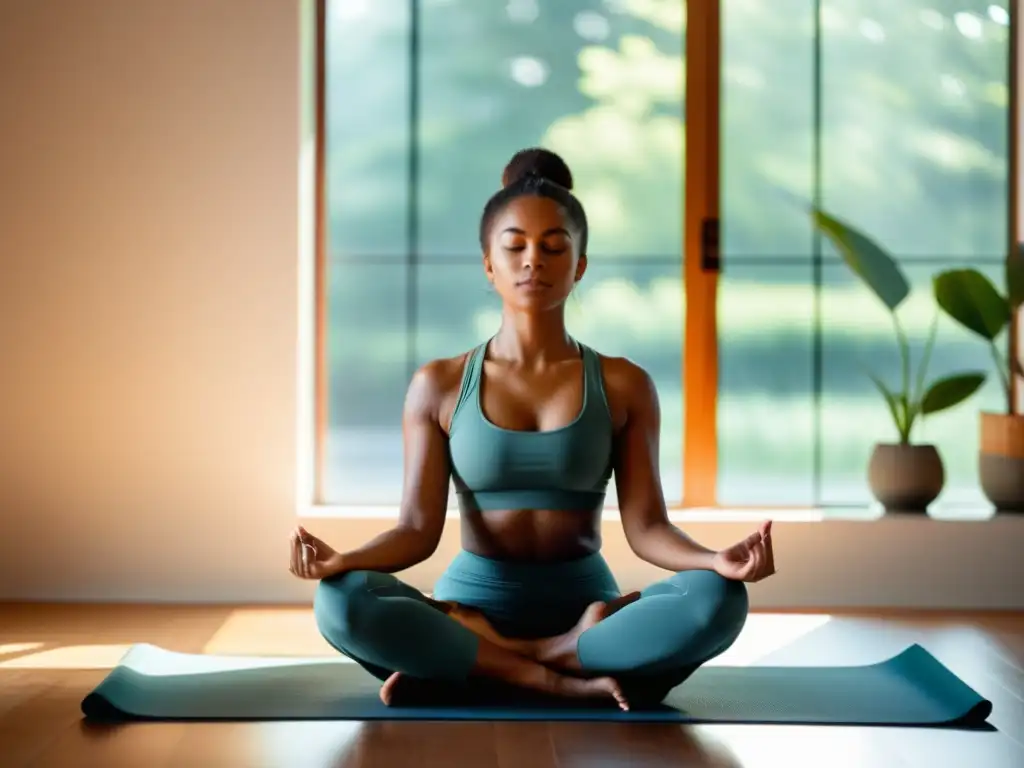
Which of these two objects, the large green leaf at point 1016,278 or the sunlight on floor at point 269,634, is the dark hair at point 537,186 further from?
the large green leaf at point 1016,278

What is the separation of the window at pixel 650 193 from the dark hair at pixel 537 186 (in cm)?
138

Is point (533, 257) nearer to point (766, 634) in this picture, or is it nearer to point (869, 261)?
point (766, 634)

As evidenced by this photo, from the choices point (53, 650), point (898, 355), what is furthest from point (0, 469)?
point (898, 355)

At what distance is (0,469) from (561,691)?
2.06 metres

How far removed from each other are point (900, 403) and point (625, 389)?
5.17ft

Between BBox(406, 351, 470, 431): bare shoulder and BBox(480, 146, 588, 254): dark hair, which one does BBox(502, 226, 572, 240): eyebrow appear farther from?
BBox(406, 351, 470, 431): bare shoulder

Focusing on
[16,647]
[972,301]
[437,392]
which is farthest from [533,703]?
[972,301]

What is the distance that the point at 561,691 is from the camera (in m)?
2.57

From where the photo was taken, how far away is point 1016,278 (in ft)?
12.7

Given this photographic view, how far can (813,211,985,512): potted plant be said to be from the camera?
3.88m

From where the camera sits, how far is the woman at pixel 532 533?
2467 mm

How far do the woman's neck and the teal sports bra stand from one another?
0.10m

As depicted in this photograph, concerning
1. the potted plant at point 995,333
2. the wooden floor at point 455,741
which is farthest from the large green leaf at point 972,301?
the wooden floor at point 455,741

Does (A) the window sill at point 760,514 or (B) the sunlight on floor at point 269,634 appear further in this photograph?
(A) the window sill at point 760,514
